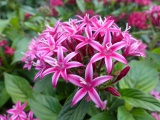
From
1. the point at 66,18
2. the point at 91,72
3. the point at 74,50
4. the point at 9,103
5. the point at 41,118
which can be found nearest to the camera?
the point at 91,72

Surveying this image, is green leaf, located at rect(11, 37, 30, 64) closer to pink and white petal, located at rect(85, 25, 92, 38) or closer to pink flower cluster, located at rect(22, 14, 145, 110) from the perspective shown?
pink flower cluster, located at rect(22, 14, 145, 110)

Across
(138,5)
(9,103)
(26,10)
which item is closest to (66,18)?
(26,10)

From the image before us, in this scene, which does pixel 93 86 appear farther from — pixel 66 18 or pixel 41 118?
pixel 66 18

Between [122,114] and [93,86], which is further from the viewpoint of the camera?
[122,114]

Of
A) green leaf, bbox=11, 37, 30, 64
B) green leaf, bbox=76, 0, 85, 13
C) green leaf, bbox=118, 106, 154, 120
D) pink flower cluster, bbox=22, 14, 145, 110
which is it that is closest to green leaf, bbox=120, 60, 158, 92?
green leaf, bbox=118, 106, 154, 120

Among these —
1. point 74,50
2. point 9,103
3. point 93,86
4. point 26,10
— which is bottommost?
point 9,103

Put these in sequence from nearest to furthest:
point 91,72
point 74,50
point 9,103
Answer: point 91,72
point 74,50
point 9,103

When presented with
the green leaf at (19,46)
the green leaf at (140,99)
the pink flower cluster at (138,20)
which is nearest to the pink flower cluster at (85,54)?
the green leaf at (140,99)
